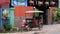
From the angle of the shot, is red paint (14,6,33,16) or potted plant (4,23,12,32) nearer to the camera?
Answer: potted plant (4,23,12,32)

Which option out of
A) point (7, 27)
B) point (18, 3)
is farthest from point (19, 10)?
point (7, 27)

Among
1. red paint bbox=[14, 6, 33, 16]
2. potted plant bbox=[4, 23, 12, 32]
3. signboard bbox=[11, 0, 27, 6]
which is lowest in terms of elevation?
potted plant bbox=[4, 23, 12, 32]

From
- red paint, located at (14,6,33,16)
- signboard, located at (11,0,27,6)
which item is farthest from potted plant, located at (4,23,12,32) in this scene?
signboard, located at (11,0,27,6)

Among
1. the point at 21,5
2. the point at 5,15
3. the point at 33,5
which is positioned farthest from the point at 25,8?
the point at 5,15

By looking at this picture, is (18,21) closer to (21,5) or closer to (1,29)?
(21,5)

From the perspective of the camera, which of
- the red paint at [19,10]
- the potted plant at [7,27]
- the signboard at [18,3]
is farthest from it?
the signboard at [18,3]

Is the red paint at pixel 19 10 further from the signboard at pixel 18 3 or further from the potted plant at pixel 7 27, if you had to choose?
the potted plant at pixel 7 27

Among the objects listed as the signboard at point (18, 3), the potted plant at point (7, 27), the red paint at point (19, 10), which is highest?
the signboard at point (18, 3)

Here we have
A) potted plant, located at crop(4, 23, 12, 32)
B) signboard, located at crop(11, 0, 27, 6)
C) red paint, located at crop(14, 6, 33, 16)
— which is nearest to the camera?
potted plant, located at crop(4, 23, 12, 32)

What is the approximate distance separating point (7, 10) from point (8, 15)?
51cm

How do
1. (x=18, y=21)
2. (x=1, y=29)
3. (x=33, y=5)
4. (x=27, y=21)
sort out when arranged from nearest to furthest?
(x=1, y=29)
(x=27, y=21)
(x=18, y=21)
(x=33, y=5)

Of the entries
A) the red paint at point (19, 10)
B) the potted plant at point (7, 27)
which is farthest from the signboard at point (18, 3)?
the potted plant at point (7, 27)

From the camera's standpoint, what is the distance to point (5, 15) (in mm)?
22438

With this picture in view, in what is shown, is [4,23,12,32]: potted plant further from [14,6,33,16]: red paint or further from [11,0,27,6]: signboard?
[11,0,27,6]: signboard
